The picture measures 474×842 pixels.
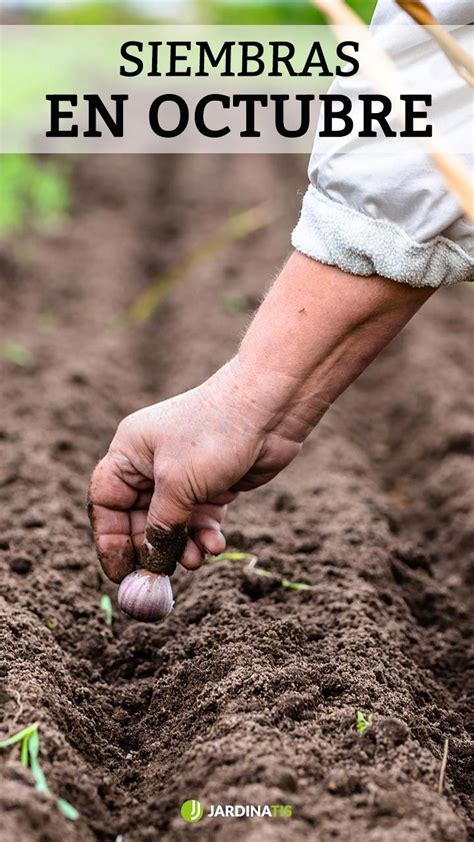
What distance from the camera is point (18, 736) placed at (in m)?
1.91

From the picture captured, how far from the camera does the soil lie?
1882 mm

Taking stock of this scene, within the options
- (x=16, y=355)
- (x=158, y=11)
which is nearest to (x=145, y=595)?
(x=16, y=355)

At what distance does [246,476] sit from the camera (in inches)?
93.1

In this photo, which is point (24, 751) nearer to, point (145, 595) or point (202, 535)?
point (145, 595)

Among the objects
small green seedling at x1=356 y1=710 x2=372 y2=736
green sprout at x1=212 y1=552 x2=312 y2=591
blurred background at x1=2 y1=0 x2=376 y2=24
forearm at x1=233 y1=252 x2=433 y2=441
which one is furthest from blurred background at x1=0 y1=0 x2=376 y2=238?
small green seedling at x1=356 y1=710 x2=372 y2=736

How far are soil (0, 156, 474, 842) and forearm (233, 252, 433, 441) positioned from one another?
631 mm

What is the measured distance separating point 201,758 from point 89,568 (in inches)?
46.5

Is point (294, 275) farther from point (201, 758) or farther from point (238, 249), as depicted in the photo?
point (238, 249)

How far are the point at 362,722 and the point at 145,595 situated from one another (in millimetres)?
598

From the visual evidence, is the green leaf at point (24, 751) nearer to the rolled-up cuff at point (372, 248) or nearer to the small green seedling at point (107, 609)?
the small green seedling at point (107, 609)

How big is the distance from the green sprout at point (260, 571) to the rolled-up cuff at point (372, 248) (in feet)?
3.77

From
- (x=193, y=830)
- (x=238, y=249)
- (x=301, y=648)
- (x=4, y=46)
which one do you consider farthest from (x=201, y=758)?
(x=4, y=46)

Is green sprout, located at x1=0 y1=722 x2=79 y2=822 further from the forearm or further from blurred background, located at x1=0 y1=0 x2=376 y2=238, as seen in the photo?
blurred background, located at x1=0 y1=0 x2=376 y2=238

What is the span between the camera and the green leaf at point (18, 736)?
6.22 feet
